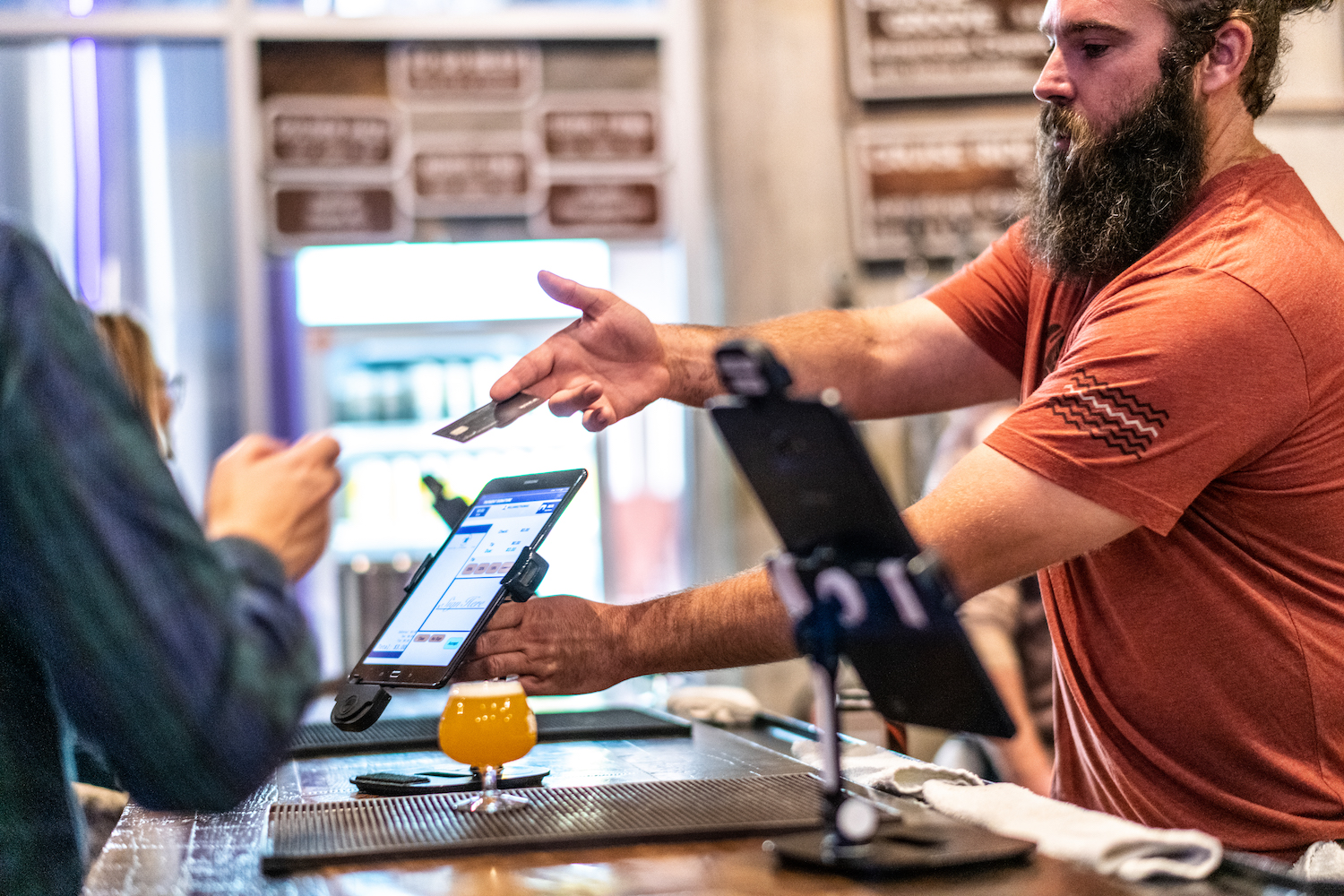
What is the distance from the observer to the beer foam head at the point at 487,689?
1526mm

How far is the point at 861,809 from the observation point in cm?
113

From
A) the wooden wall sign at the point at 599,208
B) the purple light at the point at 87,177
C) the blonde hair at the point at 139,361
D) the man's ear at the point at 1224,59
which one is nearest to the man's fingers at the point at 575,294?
the man's ear at the point at 1224,59

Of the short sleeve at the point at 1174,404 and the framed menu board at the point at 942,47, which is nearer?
the short sleeve at the point at 1174,404

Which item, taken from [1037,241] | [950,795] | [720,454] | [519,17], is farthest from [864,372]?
[519,17]

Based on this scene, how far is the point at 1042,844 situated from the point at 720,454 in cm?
328

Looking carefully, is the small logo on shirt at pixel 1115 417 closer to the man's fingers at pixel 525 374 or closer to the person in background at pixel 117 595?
the man's fingers at pixel 525 374

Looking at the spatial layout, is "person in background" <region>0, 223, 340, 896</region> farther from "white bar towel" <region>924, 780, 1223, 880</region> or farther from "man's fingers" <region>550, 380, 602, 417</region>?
"man's fingers" <region>550, 380, 602, 417</region>

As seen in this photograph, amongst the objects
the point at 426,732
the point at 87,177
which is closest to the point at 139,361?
the point at 426,732

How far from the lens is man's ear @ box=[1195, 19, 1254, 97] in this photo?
1.69 metres

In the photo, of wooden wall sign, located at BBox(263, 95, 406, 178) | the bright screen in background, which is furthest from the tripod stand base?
wooden wall sign, located at BBox(263, 95, 406, 178)

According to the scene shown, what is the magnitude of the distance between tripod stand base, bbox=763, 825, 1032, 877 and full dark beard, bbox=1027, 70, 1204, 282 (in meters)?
0.83

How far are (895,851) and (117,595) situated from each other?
0.65 metres

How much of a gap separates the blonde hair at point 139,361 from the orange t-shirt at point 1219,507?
1.89m

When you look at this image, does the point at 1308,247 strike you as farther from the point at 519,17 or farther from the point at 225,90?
the point at 225,90
